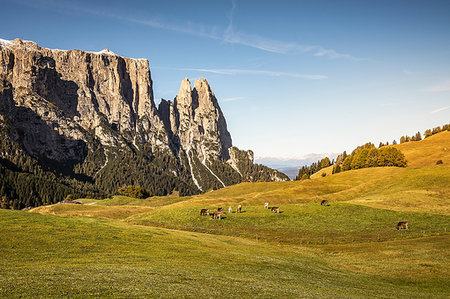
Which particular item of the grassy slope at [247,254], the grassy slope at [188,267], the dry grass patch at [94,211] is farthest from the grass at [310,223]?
the dry grass patch at [94,211]

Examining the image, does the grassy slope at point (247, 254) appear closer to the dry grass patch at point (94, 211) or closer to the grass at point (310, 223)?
the grass at point (310, 223)

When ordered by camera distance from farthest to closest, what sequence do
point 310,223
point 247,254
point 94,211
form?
1. point 94,211
2. point 310,223
3. point 247,254

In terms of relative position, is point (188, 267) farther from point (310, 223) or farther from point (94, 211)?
point (94, 211)

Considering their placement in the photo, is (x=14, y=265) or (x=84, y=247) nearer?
(x=14, y=265)

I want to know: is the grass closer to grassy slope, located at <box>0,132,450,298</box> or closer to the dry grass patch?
grassy slope, located at <box>0,132,450,298</box>

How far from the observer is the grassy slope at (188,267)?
18.8 metres

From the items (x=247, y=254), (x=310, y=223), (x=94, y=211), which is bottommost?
(x=310, y=223)

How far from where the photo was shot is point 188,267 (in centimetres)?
2755

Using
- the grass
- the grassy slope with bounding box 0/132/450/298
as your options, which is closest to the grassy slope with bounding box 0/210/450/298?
the grassy slope with bounding box 0/132/450/298

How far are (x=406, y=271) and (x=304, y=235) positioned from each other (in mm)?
24359

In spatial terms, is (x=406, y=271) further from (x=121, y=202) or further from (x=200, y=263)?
(x=121, y=202)

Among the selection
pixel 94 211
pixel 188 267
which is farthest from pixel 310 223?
pixel 94 211

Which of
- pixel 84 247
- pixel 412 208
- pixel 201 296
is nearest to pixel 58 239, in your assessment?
pixel 84 247

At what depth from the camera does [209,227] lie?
2594 inches
